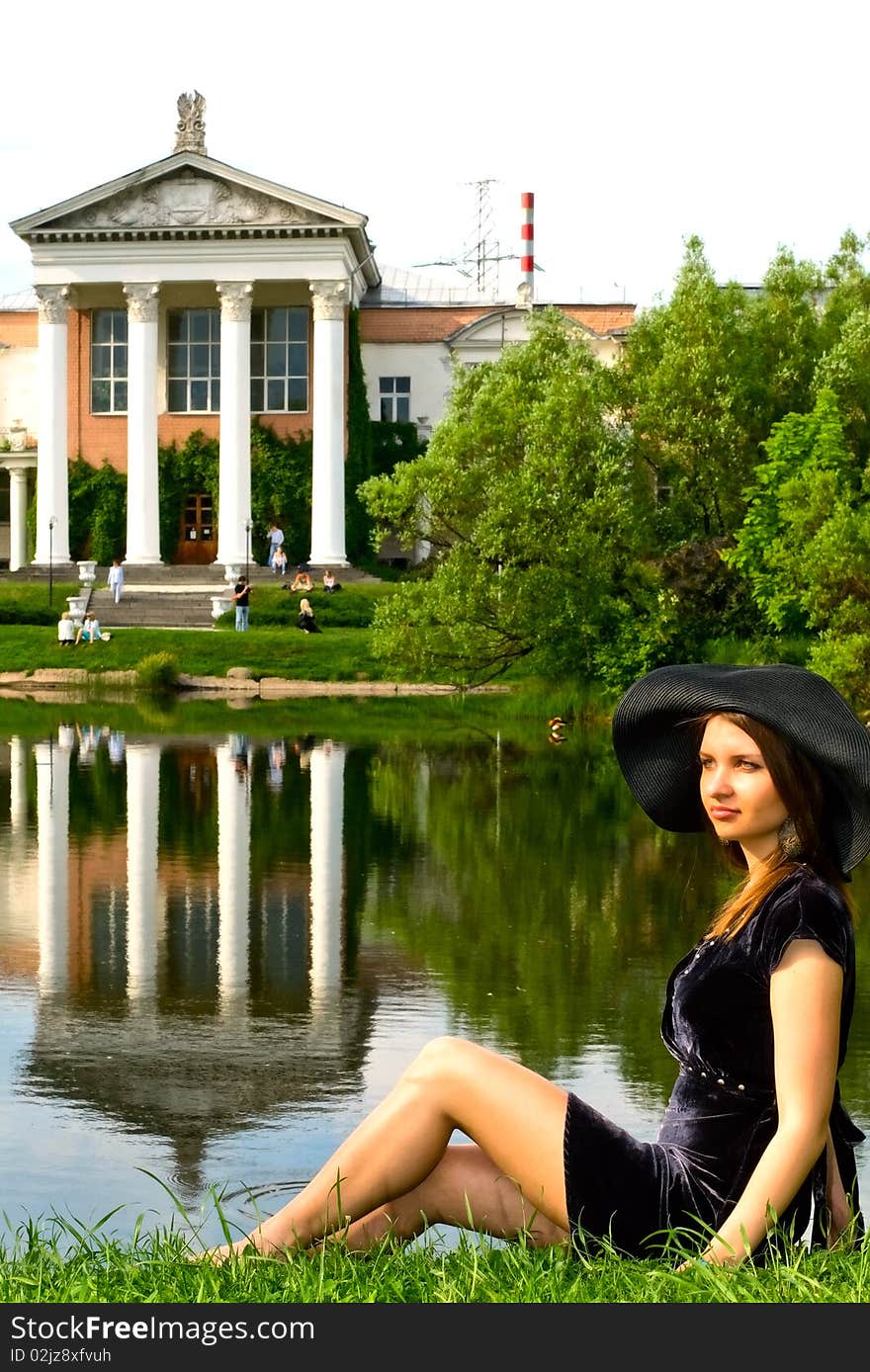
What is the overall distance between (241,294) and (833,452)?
33974mm

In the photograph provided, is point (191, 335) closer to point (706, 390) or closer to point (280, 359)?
point (280, 359)

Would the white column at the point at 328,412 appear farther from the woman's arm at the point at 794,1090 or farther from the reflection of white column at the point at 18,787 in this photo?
the woman's arm at the point at 794,1090

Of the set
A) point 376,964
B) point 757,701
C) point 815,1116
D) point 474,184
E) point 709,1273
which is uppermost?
point 474,184

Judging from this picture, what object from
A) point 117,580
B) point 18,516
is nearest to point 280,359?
point 18,516

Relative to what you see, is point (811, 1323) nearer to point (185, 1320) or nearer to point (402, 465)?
point (185, 1320)

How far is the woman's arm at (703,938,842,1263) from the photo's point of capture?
4344 mm

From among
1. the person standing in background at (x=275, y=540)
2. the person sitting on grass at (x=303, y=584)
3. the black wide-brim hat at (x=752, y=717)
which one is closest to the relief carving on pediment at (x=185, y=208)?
the person standing in background at (x=275, y=540)

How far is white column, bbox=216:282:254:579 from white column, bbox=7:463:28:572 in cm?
861

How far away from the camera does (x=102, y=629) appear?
1860 inches

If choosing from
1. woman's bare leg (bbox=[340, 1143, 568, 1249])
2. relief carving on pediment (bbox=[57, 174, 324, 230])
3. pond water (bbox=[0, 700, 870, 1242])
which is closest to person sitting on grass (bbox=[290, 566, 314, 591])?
relief carving on pediment (bbox=[57, 174, 324, 230])

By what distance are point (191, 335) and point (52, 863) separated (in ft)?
165

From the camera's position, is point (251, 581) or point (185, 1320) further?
point (251, 581)

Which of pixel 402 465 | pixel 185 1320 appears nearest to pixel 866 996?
pixel 185 1320

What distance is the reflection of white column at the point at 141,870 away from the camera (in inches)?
433
